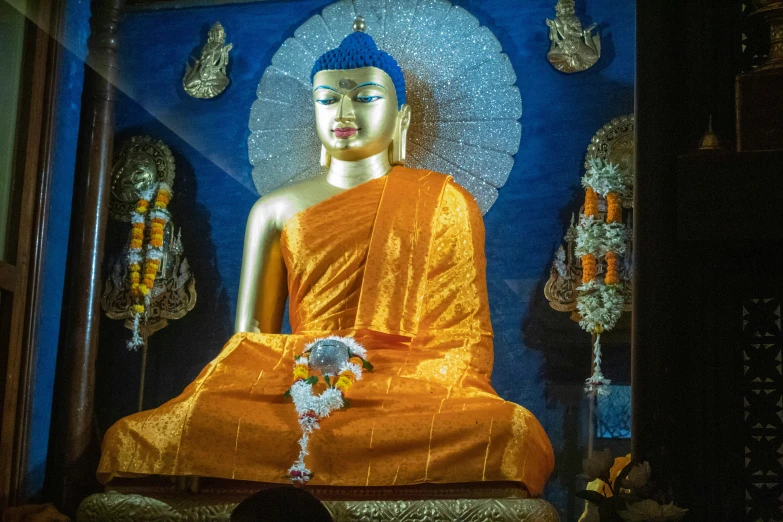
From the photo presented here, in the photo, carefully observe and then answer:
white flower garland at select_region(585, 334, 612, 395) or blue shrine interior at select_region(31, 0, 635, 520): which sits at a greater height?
blue shrine interior at select_region(31, 0, 635, 520)

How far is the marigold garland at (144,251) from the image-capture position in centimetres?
565

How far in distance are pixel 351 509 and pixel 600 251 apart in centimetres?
192

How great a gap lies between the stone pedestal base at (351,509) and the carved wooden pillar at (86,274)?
52.2 inches

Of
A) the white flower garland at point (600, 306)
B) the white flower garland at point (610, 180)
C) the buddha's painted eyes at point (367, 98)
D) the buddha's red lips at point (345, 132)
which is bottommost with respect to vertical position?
the white flower garland at point (600, 306)

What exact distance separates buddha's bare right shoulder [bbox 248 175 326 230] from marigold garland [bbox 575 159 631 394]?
1.31 metres

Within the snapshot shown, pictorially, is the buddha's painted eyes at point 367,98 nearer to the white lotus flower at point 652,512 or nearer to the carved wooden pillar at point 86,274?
the carved wooden pillar at point 86,274

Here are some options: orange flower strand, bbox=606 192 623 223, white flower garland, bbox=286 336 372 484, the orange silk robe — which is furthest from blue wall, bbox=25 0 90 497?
orange flower strand, bbox=606 192 623 223

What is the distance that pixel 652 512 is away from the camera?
2674 mm

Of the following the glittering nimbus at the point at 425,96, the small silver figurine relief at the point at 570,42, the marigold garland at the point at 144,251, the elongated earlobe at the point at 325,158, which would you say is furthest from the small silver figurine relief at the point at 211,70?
the small silver figurine relief at the point at 570,42

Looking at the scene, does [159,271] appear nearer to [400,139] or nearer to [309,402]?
[400,139]

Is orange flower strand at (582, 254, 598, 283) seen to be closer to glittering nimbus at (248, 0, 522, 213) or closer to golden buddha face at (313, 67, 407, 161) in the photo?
glittering nimbus at (248, 0, 522, 213)

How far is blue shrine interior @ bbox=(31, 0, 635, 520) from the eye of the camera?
17.3 feet

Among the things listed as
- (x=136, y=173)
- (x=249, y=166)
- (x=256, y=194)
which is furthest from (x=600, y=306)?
(x=136, y=173)

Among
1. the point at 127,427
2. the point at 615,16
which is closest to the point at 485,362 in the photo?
the point at 127,427
